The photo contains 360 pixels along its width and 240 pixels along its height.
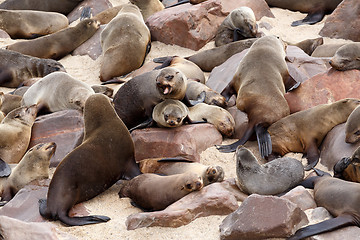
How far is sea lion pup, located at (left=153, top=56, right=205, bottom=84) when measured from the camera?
27.2 ft

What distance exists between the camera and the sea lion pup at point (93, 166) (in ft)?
17.7

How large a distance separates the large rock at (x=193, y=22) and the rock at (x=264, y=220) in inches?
211

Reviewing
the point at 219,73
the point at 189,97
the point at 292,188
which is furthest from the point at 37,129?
the point at 292,188

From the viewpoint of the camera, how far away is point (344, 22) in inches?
364

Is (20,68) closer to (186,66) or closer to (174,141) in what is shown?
(186,66)

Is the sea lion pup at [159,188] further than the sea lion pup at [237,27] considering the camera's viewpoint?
No

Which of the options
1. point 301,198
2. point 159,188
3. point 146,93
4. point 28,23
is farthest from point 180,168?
point 28,23

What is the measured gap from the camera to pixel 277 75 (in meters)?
7.23

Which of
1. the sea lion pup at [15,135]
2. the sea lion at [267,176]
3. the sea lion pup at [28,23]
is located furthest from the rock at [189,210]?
the sea lion pup at [28,23]

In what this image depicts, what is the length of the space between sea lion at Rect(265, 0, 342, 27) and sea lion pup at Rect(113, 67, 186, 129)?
3640 mm

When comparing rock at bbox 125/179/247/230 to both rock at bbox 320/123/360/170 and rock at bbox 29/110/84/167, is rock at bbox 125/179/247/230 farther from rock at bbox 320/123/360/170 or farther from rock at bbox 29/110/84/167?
rock at bbox 29/110/84/167

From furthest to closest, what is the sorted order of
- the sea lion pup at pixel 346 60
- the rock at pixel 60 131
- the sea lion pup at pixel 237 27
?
the sea lion pup at pixel 237 27 < the sea lion pup at pixel 346 60 < the rock at pixel 60 131

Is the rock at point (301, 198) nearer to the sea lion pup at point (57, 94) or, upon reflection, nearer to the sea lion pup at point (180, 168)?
the sea lion pup at point (180, 168)

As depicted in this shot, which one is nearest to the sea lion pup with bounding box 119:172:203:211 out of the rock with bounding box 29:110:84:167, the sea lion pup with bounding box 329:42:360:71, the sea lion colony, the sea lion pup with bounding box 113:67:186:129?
the sea lion colony
